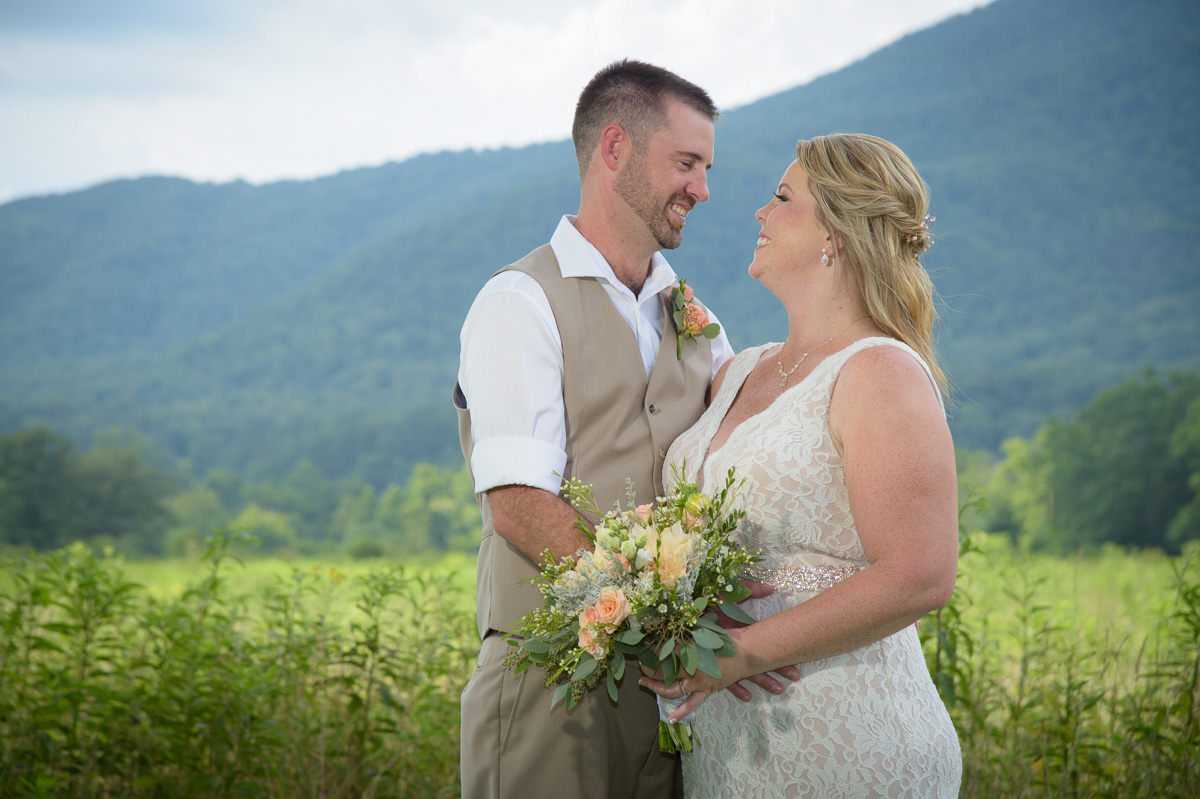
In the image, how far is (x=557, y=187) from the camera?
10088cm

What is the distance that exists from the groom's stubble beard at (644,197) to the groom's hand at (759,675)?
1084 mm

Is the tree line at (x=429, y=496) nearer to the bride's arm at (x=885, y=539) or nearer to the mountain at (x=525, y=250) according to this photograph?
the mountain at (x=525, y=250)

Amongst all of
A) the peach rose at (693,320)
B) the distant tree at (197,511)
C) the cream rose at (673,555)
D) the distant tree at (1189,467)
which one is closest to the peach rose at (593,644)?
the cream rose at (673,555)

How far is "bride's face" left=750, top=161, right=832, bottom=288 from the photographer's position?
7.63ft

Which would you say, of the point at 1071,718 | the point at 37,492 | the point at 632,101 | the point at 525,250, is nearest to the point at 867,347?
the point at 632,101

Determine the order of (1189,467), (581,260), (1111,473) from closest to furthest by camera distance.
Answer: (581,260)
(1189,467)
(1111,473)

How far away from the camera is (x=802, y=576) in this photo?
2109 millimetres

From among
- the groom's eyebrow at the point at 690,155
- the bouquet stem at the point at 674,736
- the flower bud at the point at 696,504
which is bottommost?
the bouquet stem at the point at 674,736

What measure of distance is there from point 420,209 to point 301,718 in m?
115

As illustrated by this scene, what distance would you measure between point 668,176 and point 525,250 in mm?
96648

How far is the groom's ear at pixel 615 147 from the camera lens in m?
2.74

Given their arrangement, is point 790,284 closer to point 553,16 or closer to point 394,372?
point 553,16

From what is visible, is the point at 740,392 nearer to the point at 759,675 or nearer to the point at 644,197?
the point at 644,197

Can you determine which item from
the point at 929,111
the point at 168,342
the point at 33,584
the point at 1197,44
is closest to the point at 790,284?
the point at 33,584
